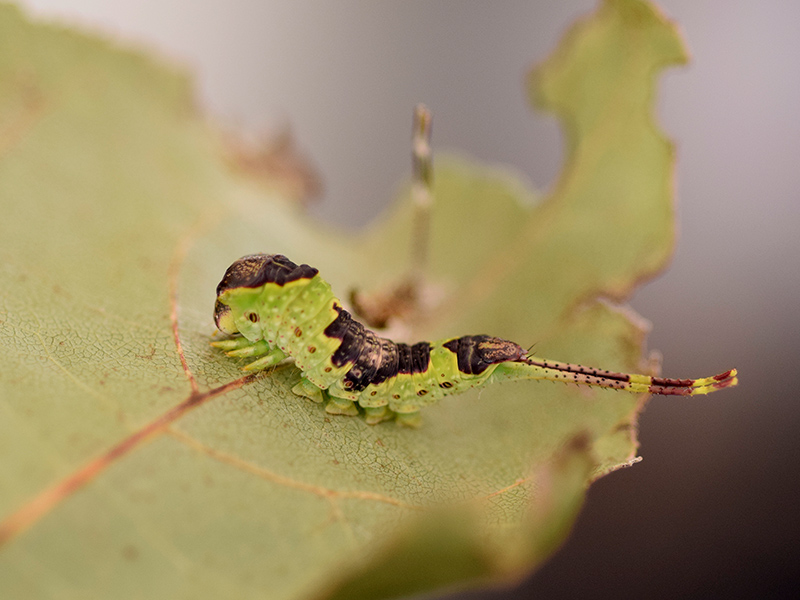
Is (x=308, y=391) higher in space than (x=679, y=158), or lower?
lower

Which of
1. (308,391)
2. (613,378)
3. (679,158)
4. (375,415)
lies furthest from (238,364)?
(679,158)

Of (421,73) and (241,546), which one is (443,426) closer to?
(241,546)

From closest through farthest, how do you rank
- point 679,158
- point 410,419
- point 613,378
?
point 613,378 < point 410,419 < point 679,158

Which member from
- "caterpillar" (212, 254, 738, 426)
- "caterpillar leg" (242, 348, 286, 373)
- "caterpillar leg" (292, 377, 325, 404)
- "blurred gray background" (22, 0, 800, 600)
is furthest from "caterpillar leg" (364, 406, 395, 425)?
"blurred gray background" (22, 0, 800, 600)

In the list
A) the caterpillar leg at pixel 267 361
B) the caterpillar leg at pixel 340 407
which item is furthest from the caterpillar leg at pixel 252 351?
the caterpillar leg at pixel 340 407

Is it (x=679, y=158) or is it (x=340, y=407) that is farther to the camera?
(x=679, y=158)

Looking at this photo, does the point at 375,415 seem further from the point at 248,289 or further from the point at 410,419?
the point at 248,289

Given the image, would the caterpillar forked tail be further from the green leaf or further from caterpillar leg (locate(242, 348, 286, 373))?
caterpillar leg (locate(242, 348, 286, 373))

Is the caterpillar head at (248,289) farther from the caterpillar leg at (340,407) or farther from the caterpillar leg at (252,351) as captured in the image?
the caterpillar leg at (340,407)
